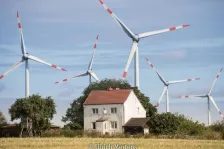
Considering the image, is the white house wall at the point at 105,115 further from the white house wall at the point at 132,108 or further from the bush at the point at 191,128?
the bush at the point at 191,128

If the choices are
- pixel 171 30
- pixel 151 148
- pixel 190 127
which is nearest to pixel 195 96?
pixel 171 30

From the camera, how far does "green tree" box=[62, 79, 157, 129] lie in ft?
330

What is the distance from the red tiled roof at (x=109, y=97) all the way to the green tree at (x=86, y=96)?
9.85 metres

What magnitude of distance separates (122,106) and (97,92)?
24.2 ft

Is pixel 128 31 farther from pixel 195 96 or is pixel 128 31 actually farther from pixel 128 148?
pixel 128 148

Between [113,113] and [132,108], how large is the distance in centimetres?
366

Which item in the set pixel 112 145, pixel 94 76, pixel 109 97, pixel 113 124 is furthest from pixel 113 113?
pixel 112 145

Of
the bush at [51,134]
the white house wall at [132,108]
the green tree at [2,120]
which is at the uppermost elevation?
the white house wall at [132,108]

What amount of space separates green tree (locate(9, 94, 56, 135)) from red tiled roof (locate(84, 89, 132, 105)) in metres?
8.23

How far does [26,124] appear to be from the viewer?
80875 millimetres

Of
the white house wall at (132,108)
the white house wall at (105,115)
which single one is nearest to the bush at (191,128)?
the white house wall at (132,108)

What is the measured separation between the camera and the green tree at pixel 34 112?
265ft

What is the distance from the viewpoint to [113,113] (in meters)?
86.4

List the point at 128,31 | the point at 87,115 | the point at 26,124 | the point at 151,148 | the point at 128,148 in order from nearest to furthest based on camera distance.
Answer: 1. the point at 128,148
2. the point at 151,148
3. the point at 26,124
4. the point at 87,115
5. the point at 128,31
